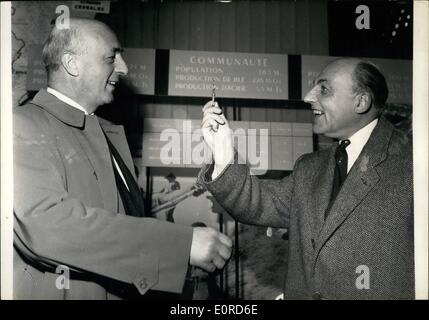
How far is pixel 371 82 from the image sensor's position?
1.37 m

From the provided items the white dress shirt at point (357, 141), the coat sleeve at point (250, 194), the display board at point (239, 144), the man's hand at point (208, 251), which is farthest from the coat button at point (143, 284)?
the white dress shirt at point (357, 141)

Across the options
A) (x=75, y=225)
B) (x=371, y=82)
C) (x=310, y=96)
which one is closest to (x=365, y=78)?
(x=371, y=82)

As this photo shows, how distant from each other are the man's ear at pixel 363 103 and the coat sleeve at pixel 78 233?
65cm

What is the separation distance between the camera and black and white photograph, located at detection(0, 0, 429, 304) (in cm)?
112

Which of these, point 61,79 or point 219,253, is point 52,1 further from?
point 219,253

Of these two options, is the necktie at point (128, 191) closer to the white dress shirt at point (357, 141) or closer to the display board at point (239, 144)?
the display board at point (239, 144)

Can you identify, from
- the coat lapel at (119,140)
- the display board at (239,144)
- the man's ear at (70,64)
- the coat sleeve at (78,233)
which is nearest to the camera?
the coat sleeve at (78,233)

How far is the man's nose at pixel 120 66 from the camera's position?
1.29 metres

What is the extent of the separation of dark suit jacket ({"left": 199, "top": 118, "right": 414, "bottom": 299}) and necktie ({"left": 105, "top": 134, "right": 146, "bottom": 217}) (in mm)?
204

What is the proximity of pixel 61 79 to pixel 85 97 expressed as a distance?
0.08m

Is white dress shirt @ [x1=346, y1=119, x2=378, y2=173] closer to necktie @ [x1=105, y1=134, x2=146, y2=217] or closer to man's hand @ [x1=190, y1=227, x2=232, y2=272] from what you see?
man's hand @ [x1=190, y1=227, x2=232, y2=272]

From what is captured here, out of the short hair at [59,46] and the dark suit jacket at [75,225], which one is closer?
the dark suit jacket at [75,225]

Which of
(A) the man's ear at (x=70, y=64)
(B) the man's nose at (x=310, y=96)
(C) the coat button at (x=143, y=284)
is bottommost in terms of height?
(C) the coat button at (x=143, y=284)
